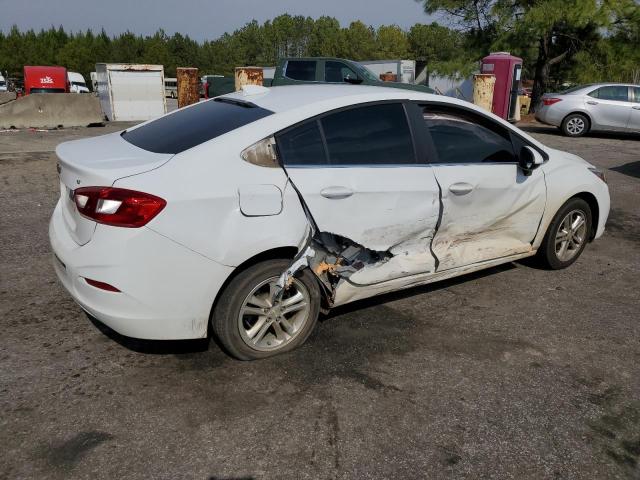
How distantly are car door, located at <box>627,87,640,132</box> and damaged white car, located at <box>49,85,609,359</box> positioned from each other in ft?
39.3

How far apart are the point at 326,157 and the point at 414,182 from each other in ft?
2.15

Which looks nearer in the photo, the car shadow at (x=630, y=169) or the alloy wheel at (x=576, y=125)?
the car shadow at (x=630, y=169)

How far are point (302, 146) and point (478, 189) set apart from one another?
4.69 feet

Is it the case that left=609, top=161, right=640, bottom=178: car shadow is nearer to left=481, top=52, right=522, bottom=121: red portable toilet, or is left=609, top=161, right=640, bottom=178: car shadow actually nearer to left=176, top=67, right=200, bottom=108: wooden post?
left=481, top=52, right=522, bottom=121: red portable toilet

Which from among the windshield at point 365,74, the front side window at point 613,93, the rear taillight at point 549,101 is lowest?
the rear taillight at point 549,101

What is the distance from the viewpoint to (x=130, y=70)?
59.5 ft

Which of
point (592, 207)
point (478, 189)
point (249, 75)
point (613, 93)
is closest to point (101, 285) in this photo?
point (478, 189)

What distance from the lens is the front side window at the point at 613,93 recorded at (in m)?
14.4

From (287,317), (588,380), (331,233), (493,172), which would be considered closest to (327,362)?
(287,317)

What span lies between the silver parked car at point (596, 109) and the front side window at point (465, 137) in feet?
40.0

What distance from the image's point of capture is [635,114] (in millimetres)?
14227

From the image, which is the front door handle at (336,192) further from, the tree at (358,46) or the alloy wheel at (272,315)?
the tree at (358,46)

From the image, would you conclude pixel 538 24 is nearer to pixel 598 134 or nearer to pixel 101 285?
pixel 598 134

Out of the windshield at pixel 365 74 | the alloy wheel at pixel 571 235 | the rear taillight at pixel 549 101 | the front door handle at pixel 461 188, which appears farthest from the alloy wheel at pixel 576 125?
the front door handle at pixel 461 188
